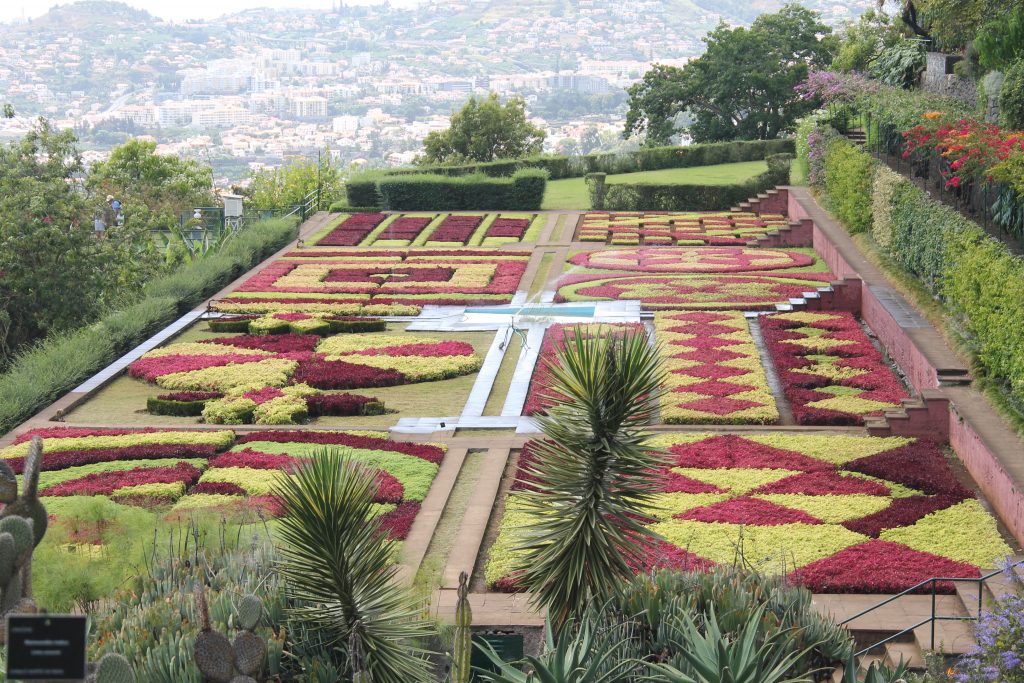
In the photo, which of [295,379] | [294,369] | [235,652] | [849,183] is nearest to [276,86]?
[849,183]

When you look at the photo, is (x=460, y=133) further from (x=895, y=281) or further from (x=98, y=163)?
(x=895, y=281)

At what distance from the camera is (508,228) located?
4112 centimetres

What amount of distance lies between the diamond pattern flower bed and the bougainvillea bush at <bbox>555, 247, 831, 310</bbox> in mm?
1456

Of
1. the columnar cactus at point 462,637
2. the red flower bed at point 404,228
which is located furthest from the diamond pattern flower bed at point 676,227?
the columnar cactus at point 462,637

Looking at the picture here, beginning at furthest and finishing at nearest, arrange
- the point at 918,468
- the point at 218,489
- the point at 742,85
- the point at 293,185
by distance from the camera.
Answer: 1. the point at 742,85
2. the point at 293,185
3. the point at 218,489
4. the point at 918,468

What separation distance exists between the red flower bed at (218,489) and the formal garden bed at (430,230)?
22.8 meters

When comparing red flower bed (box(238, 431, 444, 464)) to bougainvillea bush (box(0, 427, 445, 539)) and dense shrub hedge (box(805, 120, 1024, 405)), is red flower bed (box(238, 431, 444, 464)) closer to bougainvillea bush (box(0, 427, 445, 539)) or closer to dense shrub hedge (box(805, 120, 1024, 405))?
bougainvillea bush (box(0, 427, 445, 539))

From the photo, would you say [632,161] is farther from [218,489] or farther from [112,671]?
[112,671]

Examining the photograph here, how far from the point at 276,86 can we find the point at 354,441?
17245 centimetres

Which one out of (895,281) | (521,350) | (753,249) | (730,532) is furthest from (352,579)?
(753,249)

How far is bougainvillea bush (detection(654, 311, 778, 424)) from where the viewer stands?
63.3ft

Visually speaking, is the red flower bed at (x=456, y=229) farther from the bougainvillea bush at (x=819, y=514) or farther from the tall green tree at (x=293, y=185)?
the bougainvillea bush at (x=819, y=514)

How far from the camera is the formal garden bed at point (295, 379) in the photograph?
20.8 meters

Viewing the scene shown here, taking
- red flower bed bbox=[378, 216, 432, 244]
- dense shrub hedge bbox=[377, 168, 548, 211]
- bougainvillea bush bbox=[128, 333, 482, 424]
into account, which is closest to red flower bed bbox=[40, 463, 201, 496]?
bougainvillea bush bbox=[128, 333, 482, 424]
